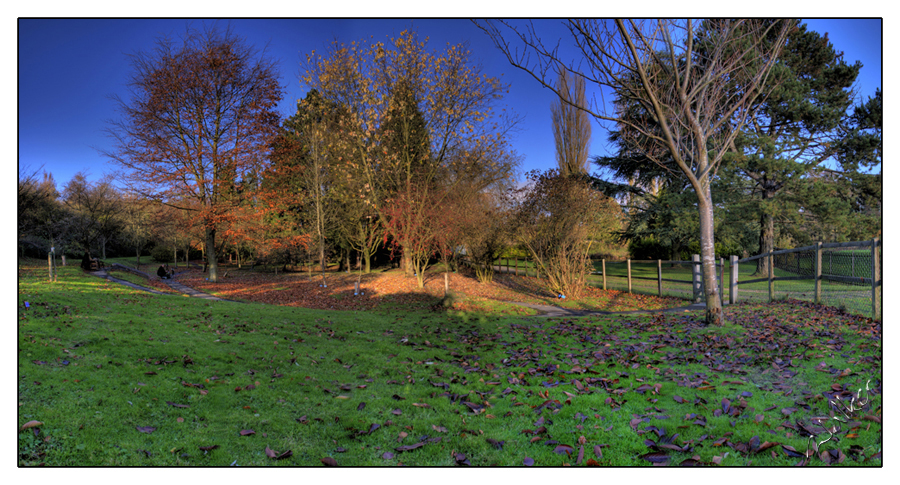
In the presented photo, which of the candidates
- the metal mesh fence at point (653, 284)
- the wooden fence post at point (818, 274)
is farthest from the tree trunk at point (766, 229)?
the wooden fence post at point (818, 274)

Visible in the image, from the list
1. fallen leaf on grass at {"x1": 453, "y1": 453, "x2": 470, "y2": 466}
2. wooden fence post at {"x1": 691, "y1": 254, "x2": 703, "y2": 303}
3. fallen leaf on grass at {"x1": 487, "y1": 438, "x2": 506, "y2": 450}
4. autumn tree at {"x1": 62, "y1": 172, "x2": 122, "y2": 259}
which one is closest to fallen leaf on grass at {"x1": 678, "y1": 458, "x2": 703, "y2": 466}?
fallen leaf on grass at {"x1": 487, "y1": 438, "x2": 506, "y2": 450}

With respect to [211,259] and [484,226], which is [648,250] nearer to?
[484,226]

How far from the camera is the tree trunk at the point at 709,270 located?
6.88m

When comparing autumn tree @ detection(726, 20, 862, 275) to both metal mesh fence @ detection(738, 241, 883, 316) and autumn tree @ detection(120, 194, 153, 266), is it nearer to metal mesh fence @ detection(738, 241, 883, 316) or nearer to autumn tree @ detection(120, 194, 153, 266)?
metal mesh fence @ detection(738, 241, 883, 316)

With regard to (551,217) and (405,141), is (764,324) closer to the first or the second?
(551,217)

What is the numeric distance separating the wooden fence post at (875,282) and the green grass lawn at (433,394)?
47 cm

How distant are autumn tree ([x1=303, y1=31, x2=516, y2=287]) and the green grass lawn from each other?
26.6 feet

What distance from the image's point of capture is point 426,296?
12.7 m

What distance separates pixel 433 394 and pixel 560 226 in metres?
9.98

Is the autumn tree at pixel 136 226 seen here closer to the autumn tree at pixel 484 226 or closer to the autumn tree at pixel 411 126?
the autumn tree at pixel 411 126

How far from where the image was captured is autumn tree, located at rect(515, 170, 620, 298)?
13.0 m

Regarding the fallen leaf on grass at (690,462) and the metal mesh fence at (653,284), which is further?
the metal mesh fence at (653,284)

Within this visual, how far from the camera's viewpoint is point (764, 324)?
6.43m

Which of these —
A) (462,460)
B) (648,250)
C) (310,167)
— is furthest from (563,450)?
(648,250)
